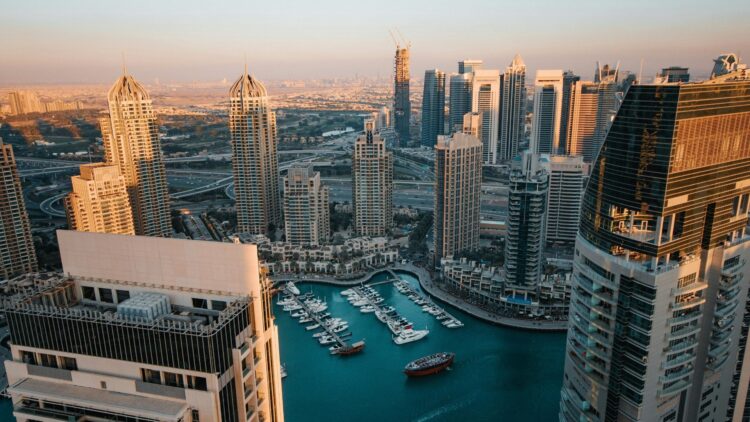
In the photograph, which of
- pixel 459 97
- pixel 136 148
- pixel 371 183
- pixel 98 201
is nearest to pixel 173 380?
pixel 98 201

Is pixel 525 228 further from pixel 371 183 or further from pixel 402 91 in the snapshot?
pixel 402 91

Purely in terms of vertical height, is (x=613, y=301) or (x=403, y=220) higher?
(x=613, y=301)

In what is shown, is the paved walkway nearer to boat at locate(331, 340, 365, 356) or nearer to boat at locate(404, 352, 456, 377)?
boat at locate(404, 352, 456, 377)

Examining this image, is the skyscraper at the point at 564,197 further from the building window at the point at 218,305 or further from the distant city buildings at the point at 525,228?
the building window at the point at 218,305

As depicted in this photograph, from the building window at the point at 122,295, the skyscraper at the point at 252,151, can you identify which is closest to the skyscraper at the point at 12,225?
the skyscraper at the point at 252,151

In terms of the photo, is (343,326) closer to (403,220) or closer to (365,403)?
(365,403)

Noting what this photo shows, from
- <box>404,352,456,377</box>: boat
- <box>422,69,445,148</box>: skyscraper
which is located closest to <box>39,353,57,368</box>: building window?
<box>404,352,456,377</box>: boat

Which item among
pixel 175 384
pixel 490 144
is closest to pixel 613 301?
pixel 175 384
